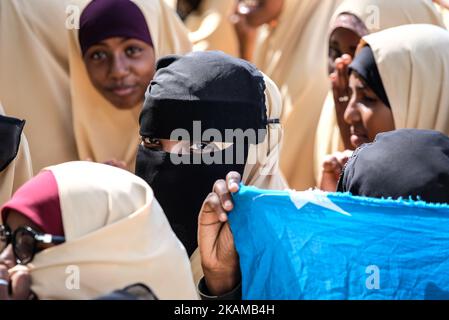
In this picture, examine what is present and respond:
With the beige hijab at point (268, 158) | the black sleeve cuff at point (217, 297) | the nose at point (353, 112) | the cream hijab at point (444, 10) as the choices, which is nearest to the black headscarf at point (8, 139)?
the beige hijab at point (268, 158)

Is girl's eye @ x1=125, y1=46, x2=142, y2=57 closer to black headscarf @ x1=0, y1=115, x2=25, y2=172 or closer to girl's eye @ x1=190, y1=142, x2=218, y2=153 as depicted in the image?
black headscarf @ x1=0, y1=115, x2=25, y2=172

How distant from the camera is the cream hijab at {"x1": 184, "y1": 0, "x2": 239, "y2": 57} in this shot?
598 cm

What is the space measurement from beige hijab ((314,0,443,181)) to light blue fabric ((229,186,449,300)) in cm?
183

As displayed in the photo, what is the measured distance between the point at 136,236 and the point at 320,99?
2.84 meters

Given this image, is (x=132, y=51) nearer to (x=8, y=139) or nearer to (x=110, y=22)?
(x=110, y=22)

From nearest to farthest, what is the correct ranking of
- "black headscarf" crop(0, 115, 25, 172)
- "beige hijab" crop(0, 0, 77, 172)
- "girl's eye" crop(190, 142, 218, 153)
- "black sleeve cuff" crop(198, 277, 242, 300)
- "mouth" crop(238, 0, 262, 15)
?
"black sleeve cuff" crop(198, 277, 242, 300) → "girl's eye" crop(190, 142, 218, 153) → "black headscarf" crop(0, 115, 25, 172) → "beige hijab" crop(0, 0, 77, 172) → "mouth" crop(238, 0, 262, 15)

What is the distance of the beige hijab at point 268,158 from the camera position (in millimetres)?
3211

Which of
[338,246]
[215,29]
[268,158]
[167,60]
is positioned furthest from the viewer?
[215,29]

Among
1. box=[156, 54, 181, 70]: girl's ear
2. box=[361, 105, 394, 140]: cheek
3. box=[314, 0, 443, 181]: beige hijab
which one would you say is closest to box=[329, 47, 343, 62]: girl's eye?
box=[314, 0, 443, 181]: beige hijab

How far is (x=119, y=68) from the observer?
418 centimetres

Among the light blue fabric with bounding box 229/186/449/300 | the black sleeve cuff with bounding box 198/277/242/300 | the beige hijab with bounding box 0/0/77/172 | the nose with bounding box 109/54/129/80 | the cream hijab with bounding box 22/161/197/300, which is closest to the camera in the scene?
the cream hijab with bounding box 22/161/197/300

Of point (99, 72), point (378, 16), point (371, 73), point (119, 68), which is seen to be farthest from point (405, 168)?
point (378, 16)

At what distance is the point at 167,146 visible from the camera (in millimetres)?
3156

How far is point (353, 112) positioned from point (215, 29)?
7.15ft
